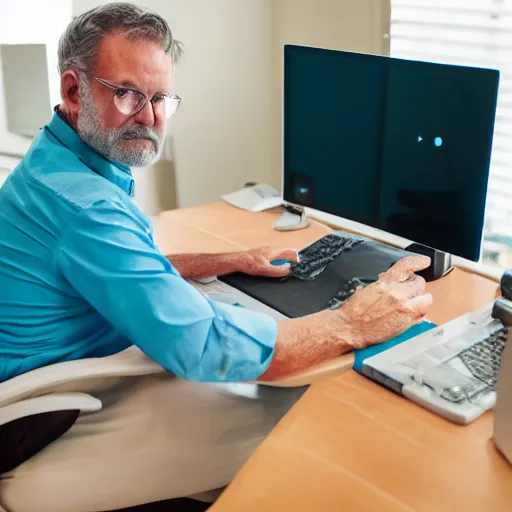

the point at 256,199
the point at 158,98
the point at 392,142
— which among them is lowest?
the point at 256,199

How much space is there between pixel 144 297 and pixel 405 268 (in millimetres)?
709

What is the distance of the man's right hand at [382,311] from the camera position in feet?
4.69

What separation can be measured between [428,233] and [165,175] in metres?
1.28

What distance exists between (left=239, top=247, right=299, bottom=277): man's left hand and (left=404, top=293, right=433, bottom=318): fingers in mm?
378

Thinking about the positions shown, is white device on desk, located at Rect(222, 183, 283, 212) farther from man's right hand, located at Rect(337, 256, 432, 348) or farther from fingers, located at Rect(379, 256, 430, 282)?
man's right hand, located at Rect(337, 256, 432, 348)

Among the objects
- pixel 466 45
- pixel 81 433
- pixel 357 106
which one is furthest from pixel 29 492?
pixel 466 45

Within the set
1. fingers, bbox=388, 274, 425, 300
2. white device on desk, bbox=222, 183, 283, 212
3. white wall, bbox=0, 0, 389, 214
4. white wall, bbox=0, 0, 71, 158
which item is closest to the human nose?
fingers, bbox=388, 274, 425, 300

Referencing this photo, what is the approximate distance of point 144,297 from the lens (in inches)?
49.1

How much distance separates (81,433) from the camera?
1393 mm

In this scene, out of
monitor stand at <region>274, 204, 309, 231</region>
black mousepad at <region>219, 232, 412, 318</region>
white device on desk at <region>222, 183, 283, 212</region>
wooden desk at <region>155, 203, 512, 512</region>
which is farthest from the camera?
white device on desk at <region>222, 183, 283, 212</region>

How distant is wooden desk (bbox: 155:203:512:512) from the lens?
1.05 metres

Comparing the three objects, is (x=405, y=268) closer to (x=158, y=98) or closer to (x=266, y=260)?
(x=266, y=260)

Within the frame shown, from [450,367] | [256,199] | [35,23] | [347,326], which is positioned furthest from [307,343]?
[35,23]

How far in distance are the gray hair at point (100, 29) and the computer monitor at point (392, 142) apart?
23.4 inches
